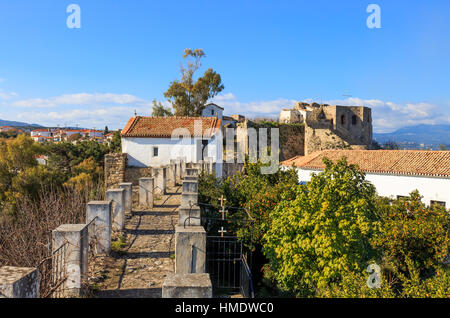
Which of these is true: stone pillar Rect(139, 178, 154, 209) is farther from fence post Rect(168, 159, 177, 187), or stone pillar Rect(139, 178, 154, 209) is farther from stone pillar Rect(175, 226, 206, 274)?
stone pillar Rect(175, 226, 206, 274)

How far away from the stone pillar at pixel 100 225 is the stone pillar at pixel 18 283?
8.92 ft

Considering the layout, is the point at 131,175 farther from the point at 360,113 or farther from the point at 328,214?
the point at 360,113

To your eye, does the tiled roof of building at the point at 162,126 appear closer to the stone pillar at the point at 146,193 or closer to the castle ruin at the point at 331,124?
the stone pillar at the point at 146,193

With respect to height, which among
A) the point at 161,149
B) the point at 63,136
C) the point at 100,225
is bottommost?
the point at 100,225

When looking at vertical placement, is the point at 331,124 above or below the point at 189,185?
above

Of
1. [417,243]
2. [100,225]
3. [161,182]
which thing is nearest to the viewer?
[100,225]

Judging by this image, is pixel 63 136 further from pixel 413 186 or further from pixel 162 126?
pixel 413 186

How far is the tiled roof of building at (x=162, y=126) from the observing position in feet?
85.0

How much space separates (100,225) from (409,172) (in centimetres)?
1952

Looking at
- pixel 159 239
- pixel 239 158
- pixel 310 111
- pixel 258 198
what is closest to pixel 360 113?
pixel 310 111

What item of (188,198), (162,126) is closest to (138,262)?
(188,198)

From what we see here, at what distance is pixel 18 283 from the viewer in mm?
2707

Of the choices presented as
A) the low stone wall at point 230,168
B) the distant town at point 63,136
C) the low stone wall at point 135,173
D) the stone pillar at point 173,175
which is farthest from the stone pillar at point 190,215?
the distant town at point 63,136
